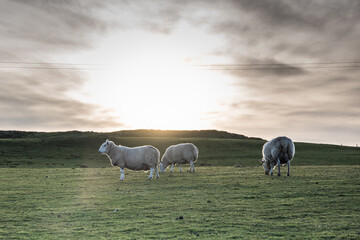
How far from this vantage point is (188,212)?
12.7m

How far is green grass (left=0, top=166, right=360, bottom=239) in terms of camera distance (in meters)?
9.98

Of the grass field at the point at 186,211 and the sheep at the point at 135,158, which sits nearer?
the grass field at the point at 186,211

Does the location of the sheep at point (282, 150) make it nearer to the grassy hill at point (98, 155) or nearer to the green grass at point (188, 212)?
the green grass at point (188, 212)

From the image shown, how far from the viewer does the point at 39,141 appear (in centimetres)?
8094

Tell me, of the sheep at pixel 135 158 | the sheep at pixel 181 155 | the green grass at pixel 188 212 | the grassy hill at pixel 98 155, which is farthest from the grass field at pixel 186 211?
the grassy hill at pixel 98 155

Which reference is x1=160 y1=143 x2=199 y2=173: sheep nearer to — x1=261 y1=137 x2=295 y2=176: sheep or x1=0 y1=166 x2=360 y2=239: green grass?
x1=261 y1=137 x2=295 y2=176: sheep

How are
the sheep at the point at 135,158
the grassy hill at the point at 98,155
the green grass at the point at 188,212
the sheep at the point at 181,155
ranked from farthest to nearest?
Answer: the grassy hill at the point at 98,155 < the sheep at the point at 181,155 < the sheep at the point at 135,158 < the green grass at the point at 188,212

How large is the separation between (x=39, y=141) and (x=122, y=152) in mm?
64091

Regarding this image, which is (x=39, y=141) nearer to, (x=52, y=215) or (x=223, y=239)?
(x=52, y=215)

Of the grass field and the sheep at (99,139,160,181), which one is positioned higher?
the sheep at (99,139,160,181)

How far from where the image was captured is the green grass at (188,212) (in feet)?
32.8

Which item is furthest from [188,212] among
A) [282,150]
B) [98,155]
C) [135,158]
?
[98,155]

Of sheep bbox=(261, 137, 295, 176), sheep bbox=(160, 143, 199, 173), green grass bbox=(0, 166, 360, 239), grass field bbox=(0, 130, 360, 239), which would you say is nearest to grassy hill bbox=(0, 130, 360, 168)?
sheep bbox=(160, 143, 199, 173)

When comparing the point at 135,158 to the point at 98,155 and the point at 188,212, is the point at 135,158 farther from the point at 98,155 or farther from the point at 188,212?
the point at 98,155
